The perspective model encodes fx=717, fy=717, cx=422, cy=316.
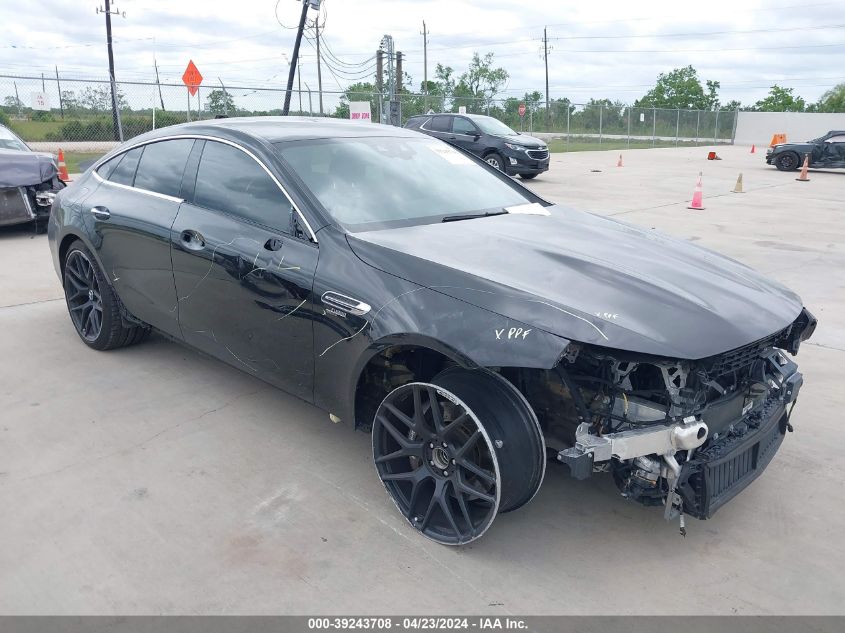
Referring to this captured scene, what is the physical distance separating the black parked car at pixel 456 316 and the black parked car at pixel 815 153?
21.0 meters

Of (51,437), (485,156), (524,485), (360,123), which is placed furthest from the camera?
(485,156)

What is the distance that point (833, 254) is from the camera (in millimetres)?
8719

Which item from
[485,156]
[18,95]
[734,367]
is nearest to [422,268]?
[734,367]

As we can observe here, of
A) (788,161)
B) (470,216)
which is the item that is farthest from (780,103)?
(470,216)

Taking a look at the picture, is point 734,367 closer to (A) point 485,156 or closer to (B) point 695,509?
(B) point 695,509

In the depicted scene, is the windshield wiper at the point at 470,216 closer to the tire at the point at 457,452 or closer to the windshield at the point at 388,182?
the windshield at the point at 388,182

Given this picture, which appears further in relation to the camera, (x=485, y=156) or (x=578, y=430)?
(x=485, y=156)

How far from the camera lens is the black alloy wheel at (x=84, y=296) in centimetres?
485

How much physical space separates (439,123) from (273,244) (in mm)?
15758

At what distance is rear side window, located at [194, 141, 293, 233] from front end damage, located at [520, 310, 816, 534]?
4.83 ft

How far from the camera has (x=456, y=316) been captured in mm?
2695

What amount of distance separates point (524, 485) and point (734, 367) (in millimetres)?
923

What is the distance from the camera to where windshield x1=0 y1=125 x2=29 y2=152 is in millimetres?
9344

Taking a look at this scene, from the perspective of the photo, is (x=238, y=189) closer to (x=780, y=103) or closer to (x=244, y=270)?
(x=244, y=270)
